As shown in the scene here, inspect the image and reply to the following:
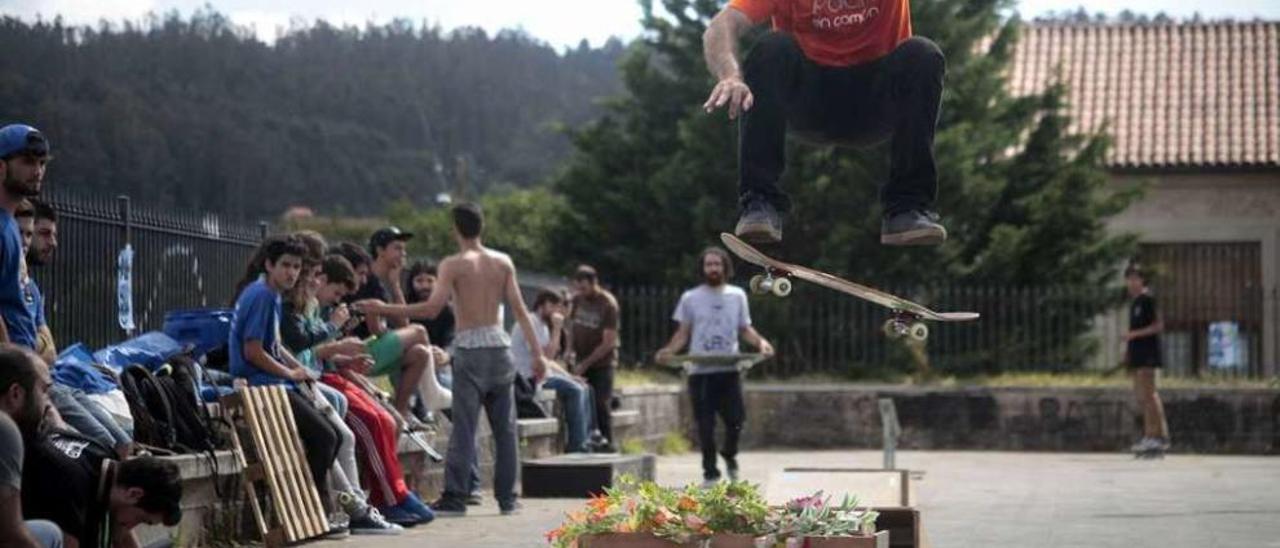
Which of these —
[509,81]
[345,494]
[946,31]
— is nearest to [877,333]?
[946,31]

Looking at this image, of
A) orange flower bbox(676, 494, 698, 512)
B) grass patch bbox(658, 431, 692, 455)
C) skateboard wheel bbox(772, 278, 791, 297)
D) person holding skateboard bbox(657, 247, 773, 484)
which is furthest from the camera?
grass patch bbox(658, 431, 692, 455)

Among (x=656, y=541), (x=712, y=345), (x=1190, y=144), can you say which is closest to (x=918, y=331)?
(x=656, y=541)

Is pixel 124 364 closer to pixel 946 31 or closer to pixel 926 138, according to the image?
pixel 926 138

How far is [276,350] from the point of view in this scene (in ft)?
41.3

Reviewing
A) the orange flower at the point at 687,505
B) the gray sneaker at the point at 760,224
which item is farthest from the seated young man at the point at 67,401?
the gray sneaker at the point at 760,224

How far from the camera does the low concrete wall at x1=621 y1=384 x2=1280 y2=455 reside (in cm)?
2738

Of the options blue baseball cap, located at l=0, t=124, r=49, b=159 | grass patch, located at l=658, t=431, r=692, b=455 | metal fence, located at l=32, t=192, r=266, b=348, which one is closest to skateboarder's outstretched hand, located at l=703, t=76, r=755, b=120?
blue baseball cap, located at l=0, t=124, r=49, b=159

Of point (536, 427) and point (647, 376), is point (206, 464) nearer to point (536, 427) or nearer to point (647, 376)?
point (536, 427)

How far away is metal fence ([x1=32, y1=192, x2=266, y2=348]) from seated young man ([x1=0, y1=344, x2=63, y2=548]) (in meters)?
4.29

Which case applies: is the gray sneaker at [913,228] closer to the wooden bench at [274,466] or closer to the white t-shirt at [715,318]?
the wooden bench at [274,466]

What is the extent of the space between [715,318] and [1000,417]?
10.9 m

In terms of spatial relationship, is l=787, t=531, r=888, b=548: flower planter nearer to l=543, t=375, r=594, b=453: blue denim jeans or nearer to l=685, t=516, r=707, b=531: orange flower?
l=685, t=516, r=707, b=531: orange flower

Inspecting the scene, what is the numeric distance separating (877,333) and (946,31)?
493 centimetres

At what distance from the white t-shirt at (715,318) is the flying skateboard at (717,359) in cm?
14
